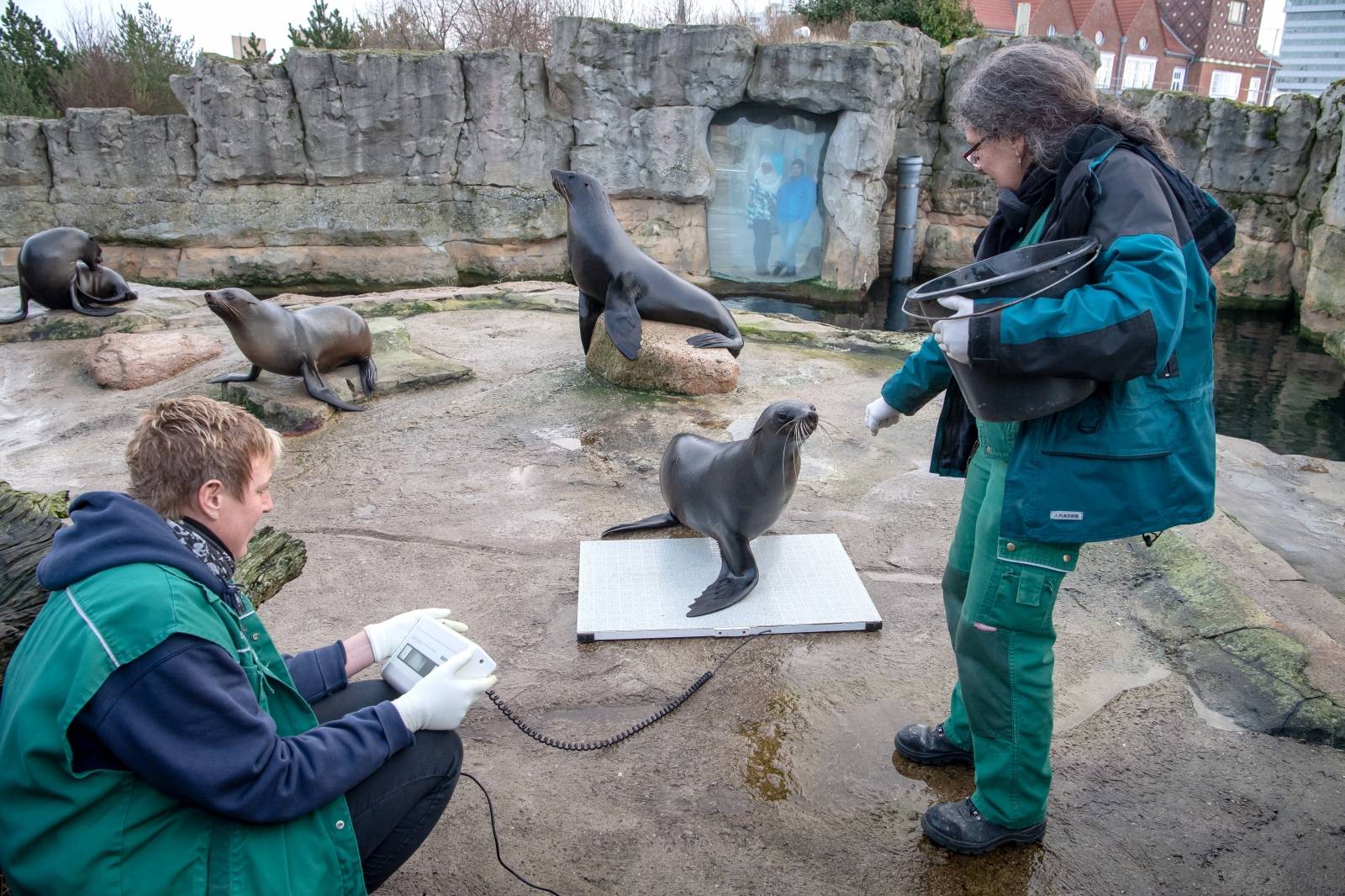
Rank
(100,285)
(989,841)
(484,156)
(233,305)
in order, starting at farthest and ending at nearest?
(484,156), (100,285), (233,305), (989,841)

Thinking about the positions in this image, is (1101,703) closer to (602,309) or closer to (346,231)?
(602,309)

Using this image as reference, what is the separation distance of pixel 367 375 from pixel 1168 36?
35.5 m

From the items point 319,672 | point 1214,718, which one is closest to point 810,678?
point 1214,718

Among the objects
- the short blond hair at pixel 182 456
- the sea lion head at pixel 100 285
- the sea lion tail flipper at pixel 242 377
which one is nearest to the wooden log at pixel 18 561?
the short blond hair at pixel 182 456

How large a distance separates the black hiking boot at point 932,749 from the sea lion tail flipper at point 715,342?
11.2ft

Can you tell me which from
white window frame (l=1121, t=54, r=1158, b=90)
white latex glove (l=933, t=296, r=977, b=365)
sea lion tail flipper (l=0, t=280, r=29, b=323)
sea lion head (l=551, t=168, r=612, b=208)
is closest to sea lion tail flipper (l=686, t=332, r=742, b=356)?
sea lion head (l=551, t=168, r=612, b=208)

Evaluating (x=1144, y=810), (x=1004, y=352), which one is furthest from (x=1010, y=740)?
(x=1004, y=352)

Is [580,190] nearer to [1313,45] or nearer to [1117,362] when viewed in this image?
[1117,362]

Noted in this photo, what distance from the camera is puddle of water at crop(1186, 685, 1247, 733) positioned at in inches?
94.4

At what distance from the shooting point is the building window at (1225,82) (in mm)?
33156

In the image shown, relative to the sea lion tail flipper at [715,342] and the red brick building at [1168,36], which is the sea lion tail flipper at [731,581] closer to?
the sea lion tail flipper at [715,342]

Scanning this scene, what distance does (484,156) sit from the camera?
39.1 feet

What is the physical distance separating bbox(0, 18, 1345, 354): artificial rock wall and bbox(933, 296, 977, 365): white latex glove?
11029 millimetres

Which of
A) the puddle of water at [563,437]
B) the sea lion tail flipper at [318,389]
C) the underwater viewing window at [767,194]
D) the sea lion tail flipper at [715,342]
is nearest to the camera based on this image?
the puddle of water at [563,437]
